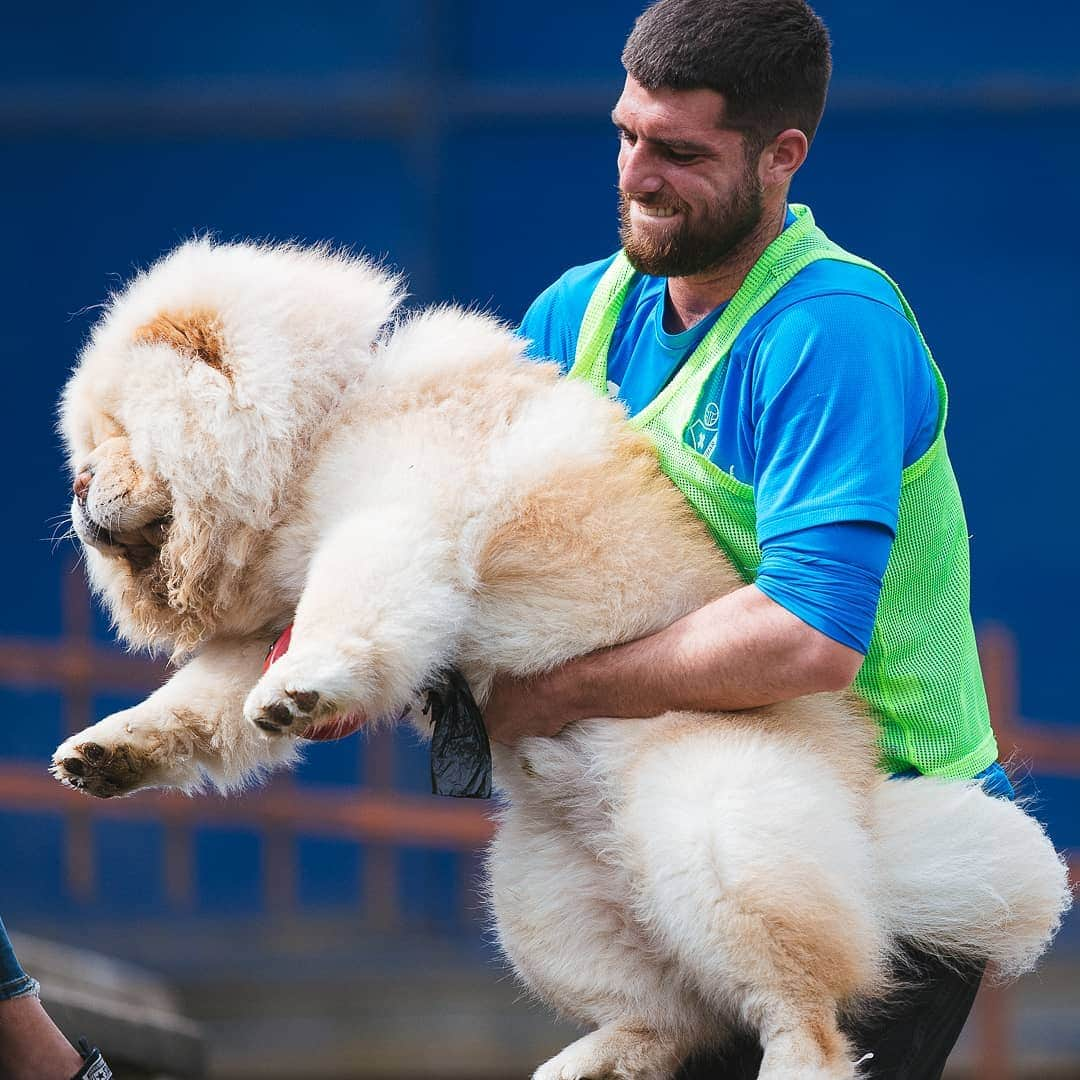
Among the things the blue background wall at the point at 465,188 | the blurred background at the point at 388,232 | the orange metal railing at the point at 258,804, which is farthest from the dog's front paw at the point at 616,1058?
the blue background wall at the point at 465,188

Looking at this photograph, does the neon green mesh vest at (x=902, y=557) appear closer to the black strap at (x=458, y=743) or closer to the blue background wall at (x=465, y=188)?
the black strap at (x=458, y=743)

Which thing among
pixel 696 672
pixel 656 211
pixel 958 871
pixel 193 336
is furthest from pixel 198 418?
pixel 958 871

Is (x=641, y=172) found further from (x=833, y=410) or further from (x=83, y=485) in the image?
(x=83, y=485)

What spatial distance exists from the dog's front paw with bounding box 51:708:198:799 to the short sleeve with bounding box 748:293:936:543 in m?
1.19

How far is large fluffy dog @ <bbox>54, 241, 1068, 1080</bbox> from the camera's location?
284 cm

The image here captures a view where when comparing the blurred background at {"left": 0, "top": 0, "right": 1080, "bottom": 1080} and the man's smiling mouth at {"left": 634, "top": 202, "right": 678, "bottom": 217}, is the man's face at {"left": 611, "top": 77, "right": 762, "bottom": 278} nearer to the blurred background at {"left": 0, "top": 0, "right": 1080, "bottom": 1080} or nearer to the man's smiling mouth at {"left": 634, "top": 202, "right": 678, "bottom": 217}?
the man's smiling mouth at {"left": 634, "top": 202, "right": 678, "bottom": 217}

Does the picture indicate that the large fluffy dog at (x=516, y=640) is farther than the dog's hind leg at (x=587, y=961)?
No

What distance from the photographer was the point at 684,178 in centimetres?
301

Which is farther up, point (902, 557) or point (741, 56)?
point (741, 56)

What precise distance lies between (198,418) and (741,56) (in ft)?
3.97

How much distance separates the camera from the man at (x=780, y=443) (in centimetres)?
285

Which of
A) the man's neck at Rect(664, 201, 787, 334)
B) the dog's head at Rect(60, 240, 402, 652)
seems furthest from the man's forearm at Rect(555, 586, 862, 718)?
the dog's head at Rect(60, 240, 402, 652)

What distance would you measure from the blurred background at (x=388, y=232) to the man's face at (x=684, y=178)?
517cm

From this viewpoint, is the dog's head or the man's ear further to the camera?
the dog's head
